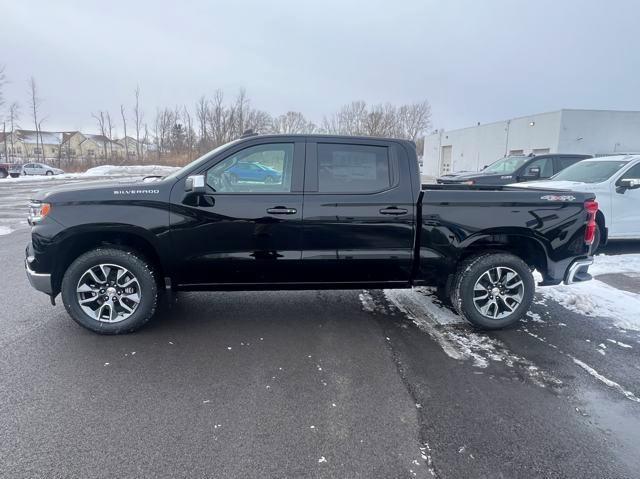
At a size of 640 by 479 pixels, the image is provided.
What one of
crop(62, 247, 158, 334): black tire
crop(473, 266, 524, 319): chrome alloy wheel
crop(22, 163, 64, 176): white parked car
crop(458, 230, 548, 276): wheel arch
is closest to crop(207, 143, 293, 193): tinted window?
crop(62, 247, 158, 334): black tire

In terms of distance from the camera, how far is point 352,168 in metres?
4.29

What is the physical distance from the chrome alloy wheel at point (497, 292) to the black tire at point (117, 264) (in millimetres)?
3342

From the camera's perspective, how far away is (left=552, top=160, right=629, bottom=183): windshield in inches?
321

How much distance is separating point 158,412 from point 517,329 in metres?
3.65

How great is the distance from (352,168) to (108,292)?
8.91 ft

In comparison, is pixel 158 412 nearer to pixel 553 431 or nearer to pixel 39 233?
pixel 39 233

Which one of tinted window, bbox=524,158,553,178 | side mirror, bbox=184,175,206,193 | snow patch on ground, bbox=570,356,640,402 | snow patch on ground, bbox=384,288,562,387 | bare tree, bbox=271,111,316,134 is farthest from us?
bare tree, bbox=271,111,316,134

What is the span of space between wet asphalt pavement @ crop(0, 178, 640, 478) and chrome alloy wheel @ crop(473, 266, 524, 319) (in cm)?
26

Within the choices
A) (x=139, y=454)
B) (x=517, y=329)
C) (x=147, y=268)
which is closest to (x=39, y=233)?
(x=147, y=268)

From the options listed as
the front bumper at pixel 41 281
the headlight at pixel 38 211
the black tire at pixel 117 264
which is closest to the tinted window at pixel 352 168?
the black tire at pixel 117 264

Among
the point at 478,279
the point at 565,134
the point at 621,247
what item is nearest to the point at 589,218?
the point at 478,279

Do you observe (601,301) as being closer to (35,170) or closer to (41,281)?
(41,281)

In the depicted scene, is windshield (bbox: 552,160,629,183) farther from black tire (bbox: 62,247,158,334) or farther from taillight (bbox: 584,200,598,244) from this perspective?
black tire (bbox: 62,247,158,334)

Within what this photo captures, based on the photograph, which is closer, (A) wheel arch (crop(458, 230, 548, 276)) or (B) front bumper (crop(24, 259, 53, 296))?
(B) front bumper (crop(24, 259, 53, 296))
